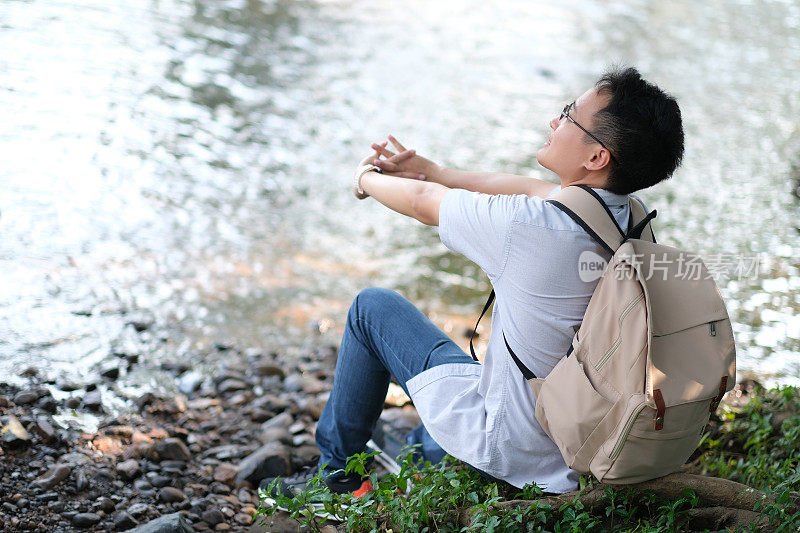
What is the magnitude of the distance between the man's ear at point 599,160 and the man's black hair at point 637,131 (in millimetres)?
20

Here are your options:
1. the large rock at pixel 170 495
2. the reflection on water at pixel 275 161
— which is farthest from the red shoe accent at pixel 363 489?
the reflection on water at pixel 275 161

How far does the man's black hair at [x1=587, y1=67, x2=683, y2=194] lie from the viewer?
86.2 inches

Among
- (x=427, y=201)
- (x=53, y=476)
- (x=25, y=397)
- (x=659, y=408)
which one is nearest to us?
(x=659, y=408)

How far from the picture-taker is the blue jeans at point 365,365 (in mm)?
2719

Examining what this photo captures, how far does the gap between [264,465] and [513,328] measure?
153 cm

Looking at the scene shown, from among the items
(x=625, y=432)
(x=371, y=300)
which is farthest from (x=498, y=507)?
(x=371, y=300)

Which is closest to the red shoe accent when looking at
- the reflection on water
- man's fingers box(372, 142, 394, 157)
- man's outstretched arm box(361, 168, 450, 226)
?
man's outstretched arm box(361, 168, 450, 226)

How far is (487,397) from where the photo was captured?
235 cm

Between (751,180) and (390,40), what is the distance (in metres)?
5.06

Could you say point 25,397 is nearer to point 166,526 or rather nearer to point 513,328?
point 166,526

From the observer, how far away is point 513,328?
7.30 feet

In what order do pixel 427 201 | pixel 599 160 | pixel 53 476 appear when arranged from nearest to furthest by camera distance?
pixel 599 160, pixel 427 201, pixel 53 476

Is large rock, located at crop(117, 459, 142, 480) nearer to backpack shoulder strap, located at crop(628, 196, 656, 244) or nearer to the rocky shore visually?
the rocky shore

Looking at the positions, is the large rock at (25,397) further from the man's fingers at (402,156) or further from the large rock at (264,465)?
the man's fingers at (402,156)
